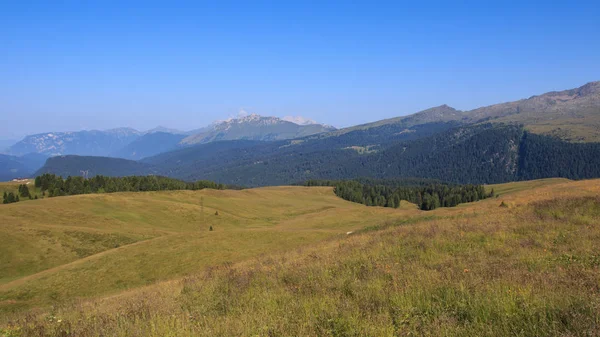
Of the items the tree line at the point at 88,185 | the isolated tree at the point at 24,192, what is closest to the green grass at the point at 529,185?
the tree line at the point at 88,185

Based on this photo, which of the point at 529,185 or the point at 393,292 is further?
the point at 529,185

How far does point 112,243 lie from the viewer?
42969 mm

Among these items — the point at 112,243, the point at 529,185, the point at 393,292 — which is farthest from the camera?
the point at 529,185

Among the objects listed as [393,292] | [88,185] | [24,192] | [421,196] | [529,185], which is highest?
[24,192]

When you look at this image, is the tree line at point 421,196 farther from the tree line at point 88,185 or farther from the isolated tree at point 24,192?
the isolated tree at point 24,192

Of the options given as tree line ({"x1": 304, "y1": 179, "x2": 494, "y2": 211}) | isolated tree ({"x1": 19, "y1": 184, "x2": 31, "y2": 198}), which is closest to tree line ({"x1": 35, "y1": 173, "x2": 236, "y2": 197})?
isolated tree ({"x1": 19, "y1": 184, "x2": 31, "y2": 198})

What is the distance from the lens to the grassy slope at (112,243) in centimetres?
2625

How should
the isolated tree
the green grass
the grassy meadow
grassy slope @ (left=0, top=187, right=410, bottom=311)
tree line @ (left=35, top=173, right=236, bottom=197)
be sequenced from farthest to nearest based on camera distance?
the green grass
tree line @ (left=35, top=173, right=236, bottom=197)
the isolated tree
grassy slope @ (left=0, top=187, right=410, bottom=311)
the grassy meadow

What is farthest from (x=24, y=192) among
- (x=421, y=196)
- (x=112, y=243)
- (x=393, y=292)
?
(x=421, y=196)

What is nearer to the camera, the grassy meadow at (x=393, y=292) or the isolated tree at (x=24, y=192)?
the grassy meadow at (x=393, y=292)

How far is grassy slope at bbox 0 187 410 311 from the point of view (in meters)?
26.2

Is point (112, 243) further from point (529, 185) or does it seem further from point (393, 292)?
point (529, 185)

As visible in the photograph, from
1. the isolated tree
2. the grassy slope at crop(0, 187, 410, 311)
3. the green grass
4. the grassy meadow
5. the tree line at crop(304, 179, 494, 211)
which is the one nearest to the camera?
the grassy meadow

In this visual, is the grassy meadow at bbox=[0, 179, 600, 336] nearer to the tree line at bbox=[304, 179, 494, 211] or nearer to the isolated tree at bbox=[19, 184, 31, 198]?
the isolated tree at bbox=[19, 184, 31, 198]
